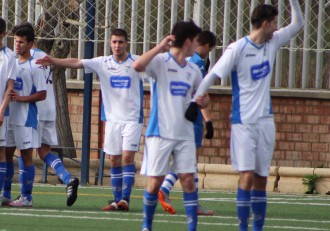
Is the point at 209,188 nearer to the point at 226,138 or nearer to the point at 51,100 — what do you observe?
the point at 226,138

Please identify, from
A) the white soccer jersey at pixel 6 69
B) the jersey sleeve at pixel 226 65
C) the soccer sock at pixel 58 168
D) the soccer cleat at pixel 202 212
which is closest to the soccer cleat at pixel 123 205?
the soccer sock at pixel 58 168

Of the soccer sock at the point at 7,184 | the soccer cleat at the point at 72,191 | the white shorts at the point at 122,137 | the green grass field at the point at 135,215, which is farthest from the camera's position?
the soccer sock at the point at 7,184

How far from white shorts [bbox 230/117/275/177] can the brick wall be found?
29.3 feet

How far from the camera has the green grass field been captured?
12.8 meters

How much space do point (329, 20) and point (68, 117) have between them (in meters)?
4.51

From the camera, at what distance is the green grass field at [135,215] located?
42.0 ft

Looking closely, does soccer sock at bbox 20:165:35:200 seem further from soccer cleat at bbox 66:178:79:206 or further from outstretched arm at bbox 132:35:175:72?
outstretched arm at bbox 132:35:175:72

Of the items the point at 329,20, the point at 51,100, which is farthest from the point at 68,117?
the point at 51,100

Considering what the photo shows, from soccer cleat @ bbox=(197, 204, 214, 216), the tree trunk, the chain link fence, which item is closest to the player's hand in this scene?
soccer cleat @ bbox=(197, 204, 214, 216)

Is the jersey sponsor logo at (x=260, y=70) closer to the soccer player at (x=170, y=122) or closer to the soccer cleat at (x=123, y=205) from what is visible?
the soccer player at (x=170, y=122)

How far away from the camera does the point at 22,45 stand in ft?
47.7

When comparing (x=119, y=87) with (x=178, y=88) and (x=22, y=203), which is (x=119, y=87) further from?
(x=178, y=88)

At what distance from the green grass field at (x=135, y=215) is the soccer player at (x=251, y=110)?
1032 mm

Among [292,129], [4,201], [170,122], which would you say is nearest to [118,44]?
[4,201]
